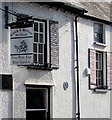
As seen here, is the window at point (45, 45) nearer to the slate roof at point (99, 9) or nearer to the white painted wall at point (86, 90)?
the white painted wall at point (86, 90)

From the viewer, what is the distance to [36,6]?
15.8 m

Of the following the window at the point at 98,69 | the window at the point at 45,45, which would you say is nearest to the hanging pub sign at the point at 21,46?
the window at the point at 45,45

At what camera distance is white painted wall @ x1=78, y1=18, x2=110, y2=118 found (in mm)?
17953

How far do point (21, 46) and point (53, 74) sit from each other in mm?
3400

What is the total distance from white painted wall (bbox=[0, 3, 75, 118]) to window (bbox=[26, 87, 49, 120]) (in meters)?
0.27

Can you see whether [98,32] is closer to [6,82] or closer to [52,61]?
[52,61]

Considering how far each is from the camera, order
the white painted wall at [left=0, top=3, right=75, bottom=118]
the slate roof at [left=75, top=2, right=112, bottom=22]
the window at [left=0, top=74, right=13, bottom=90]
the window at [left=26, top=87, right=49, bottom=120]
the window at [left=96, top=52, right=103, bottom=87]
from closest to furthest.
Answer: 1. the window at [left=0, top=74, right=13, bottom=90]
2. the white painted wall at [left=0, top=3, right=75, bottom=118]
3. the window at [left=26, top=87, right=49, bottom=120]
4. the window at [left=96, top=52, right=103, bottom=87]
5. the slate roof at [left=75, top=2, right=112, bottom=22]

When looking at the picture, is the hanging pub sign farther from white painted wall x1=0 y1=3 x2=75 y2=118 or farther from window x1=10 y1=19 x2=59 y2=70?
window x1=10 y1=19 x2=59 y2=70

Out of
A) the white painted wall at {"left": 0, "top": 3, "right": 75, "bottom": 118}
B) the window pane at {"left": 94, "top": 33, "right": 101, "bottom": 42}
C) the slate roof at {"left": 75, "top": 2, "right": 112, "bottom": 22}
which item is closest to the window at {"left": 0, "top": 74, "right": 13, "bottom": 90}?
the white painted wall at {"left": 0, "top": 3, "right": 75, "bottom": 118}

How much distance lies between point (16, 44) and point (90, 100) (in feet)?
19.7

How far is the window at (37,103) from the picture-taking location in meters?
15.7

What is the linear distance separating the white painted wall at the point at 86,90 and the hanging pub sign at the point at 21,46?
494 centimetres

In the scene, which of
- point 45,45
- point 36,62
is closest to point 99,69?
point 45,45

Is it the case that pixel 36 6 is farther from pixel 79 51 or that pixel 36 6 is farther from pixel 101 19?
pixel 101 19
